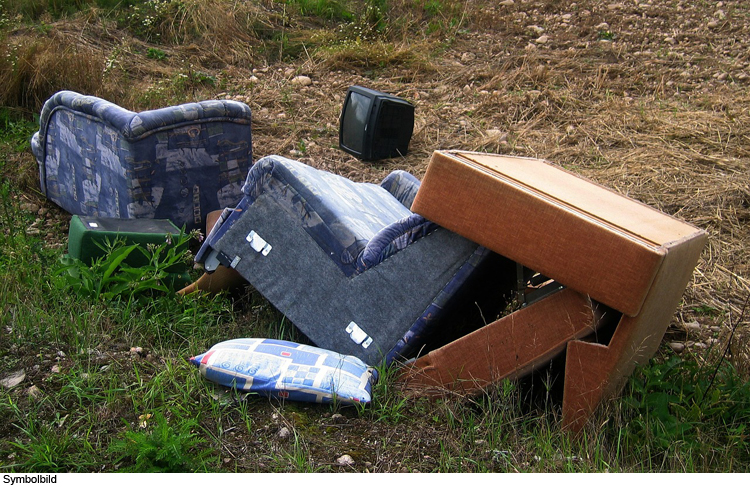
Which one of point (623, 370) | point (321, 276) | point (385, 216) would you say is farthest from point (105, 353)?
point (623, 370)

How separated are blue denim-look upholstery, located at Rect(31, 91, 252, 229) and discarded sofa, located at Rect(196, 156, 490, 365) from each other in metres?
0.97

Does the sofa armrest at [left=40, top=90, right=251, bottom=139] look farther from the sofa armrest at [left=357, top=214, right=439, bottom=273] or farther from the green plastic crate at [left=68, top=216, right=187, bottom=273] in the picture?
the sofa armrest at [left=357, top=214, right=439, bottom=273]

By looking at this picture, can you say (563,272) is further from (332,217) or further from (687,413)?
(332,217)

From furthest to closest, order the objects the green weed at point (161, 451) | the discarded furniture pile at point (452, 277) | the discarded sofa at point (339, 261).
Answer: the discarded sofa at point (339, 261) → the discarded furniture pile at point (452, 277) → the green weed at point (161, 451)

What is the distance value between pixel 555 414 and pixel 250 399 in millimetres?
1040

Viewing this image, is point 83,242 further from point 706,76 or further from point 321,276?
point 706,76

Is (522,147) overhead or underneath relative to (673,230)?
underneath

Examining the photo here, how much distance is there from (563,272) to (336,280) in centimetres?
89

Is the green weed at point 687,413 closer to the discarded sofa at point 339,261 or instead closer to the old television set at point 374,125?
the discarded sofa at point 339,261

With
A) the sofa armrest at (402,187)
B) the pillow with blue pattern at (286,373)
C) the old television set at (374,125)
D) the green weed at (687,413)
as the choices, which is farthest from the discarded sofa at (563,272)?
the old television set at (374,125)

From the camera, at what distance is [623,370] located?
7.38 feet

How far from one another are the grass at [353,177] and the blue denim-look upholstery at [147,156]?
436mm

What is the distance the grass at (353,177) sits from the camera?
77.2 inches

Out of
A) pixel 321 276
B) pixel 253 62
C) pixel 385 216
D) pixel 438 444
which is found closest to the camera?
pixel 438 444
